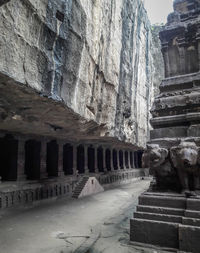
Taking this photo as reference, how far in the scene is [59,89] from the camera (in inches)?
255

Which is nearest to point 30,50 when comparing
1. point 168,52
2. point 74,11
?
point 74,11

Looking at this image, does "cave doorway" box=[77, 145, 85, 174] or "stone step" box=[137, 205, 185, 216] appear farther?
"cave doorway" box=[77, 145, 85, 174]

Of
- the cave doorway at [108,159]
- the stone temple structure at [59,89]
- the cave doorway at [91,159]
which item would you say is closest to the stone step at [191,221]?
the stone temple structure at [59,89]

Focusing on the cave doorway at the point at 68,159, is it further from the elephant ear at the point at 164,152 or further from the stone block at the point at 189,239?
the stone block at the point at 189,239

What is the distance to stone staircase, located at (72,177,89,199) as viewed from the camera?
12098 millimetres

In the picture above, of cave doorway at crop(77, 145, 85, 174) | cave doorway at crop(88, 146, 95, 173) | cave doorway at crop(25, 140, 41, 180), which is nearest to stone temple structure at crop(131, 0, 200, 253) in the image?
cave doorway at crop(25, 140, 41, 180)

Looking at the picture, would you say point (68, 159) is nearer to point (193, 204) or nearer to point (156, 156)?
point (156, 156)

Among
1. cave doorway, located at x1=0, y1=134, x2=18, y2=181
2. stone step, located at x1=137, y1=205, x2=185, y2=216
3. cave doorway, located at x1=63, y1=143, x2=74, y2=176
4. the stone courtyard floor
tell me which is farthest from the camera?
cave doorway, located at x1=63, y1=143, x2=74, y2=176

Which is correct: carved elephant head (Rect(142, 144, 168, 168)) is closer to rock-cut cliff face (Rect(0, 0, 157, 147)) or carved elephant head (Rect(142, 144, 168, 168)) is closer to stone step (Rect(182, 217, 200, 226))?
stone step (Rect(182, 217, 200, 226))

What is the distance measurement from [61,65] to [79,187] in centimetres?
822

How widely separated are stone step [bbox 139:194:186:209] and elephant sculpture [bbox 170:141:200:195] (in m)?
0.22

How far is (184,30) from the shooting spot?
5.55 meters

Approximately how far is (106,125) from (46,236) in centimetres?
670

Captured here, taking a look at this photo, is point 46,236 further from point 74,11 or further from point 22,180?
point 74,11
